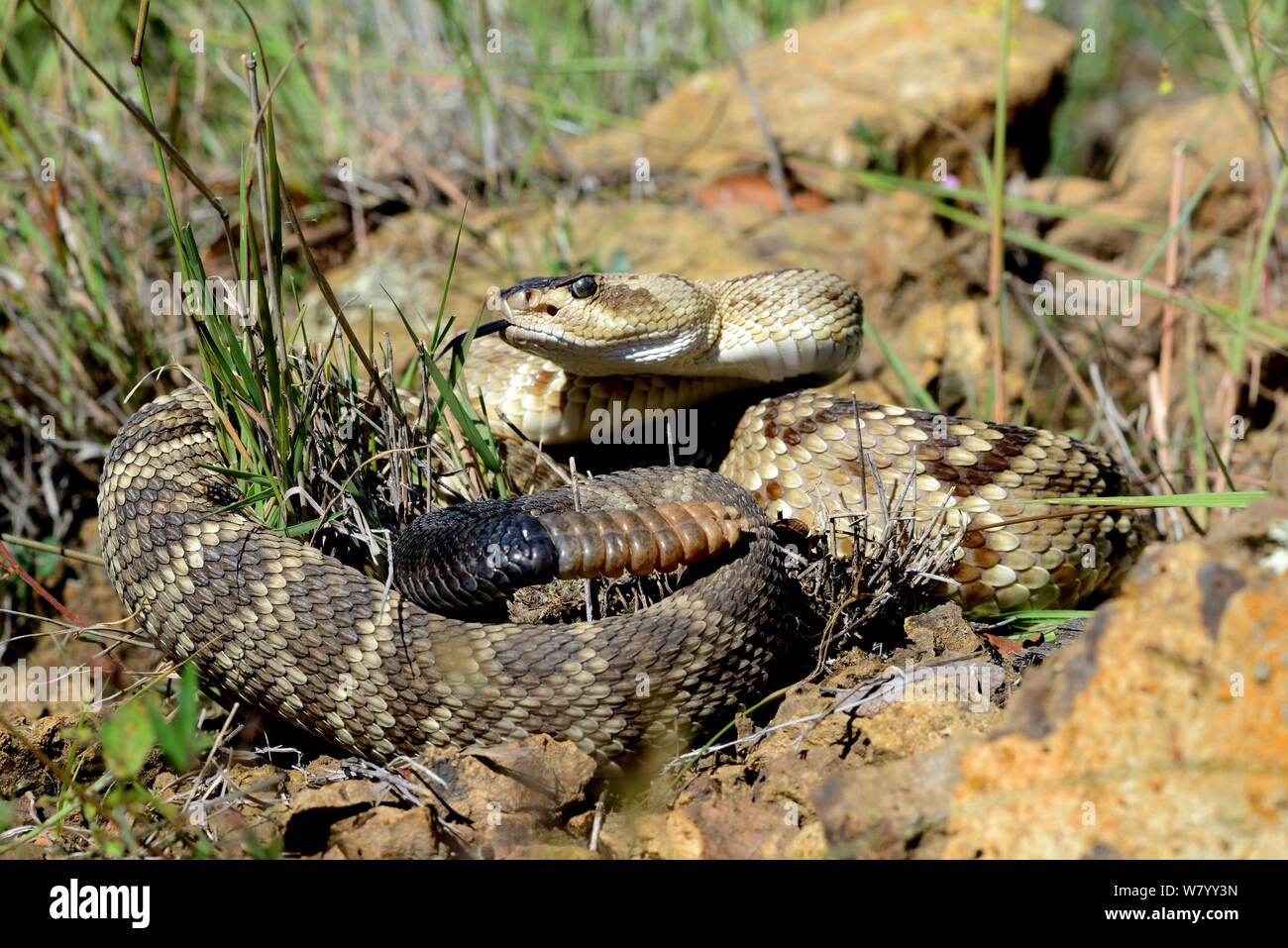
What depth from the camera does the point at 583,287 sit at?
3787mm

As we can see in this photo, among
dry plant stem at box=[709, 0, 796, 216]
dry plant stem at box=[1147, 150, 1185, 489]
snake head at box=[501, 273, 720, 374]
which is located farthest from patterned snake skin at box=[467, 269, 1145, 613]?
dry plant stem at box=[709, 0, 796, 216]

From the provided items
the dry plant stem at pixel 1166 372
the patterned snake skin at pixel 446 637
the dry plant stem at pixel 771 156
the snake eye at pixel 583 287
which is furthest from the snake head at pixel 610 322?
the dry plant stem at pixel 771 156

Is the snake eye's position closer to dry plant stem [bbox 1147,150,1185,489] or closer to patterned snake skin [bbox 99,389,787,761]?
patterned snake skin [bbox 99,389,787,761]

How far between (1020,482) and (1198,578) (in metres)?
1.53

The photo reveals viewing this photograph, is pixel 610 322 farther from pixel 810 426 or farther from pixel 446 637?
pixel 446 637

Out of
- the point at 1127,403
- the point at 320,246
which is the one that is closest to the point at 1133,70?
the point at 1127,403

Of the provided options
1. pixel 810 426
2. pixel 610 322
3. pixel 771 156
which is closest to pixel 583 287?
pixel 610 322

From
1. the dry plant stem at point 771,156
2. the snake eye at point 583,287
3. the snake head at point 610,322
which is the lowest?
the snake head at point 610,322

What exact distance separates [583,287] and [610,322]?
0.17 m

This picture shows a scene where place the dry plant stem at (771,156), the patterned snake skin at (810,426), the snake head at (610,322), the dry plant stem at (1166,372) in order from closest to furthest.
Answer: the patterned snake skin at (810,426) → the snake head at (610,322) → the dry plant stem at (1166,372) → the dry plant stem at (771,156)

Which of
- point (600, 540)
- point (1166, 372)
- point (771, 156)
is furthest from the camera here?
point (771, 156)

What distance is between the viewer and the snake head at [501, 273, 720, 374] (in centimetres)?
375

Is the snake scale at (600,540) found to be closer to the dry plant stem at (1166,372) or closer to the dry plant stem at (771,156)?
the dry plant stem at (1166,372)

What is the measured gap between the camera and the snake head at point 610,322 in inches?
148
